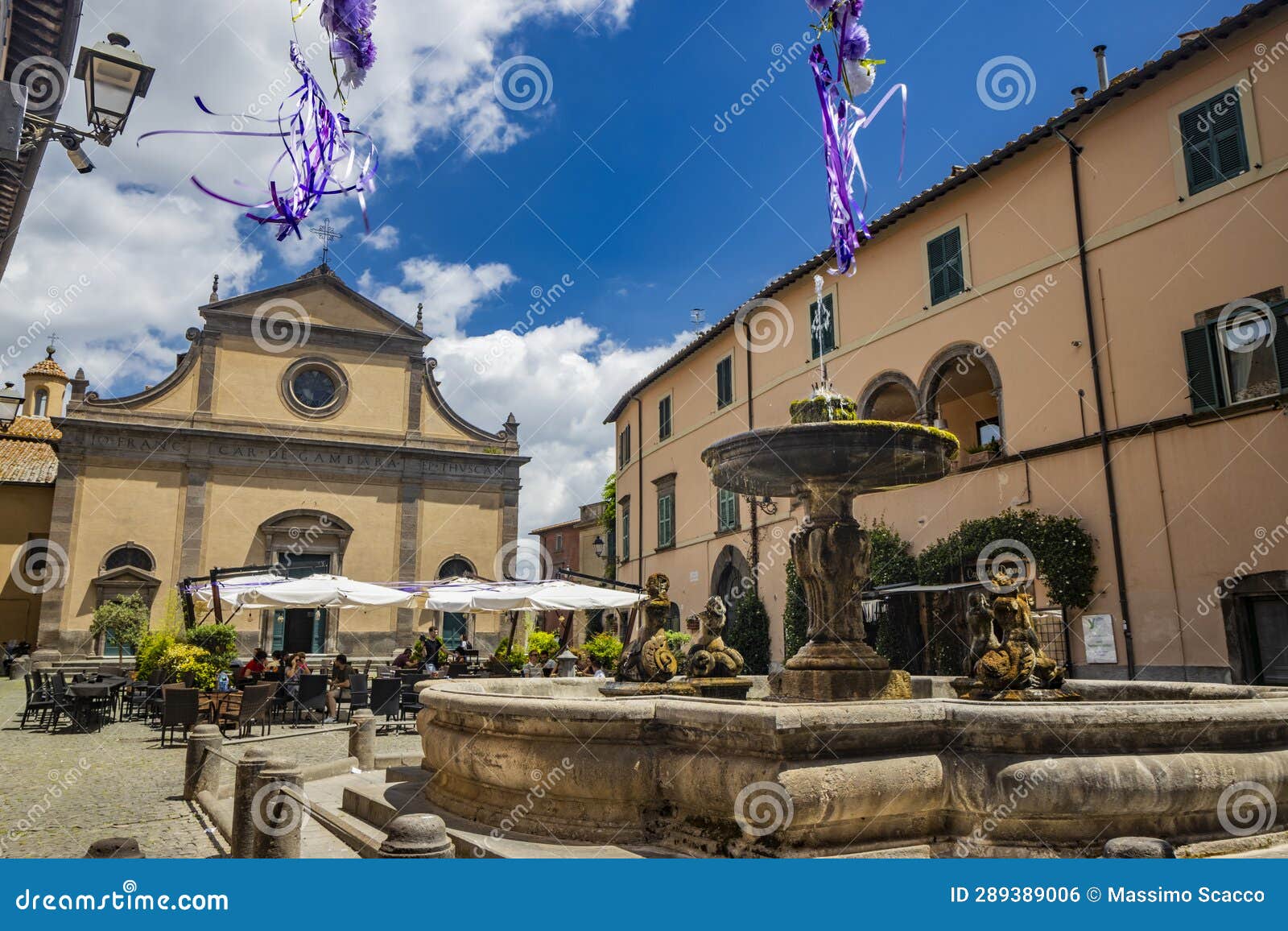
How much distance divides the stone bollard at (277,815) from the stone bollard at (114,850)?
815mm

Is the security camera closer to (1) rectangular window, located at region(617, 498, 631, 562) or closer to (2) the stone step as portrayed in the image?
(2) the stone step

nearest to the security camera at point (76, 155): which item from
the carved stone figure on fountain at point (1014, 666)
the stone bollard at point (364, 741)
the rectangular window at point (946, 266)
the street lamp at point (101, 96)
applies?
the street lamp at point (101, 96)

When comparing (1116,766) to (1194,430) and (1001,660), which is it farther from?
(1194,430)

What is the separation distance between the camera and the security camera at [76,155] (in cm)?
613

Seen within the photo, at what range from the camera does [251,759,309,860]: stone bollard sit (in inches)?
172

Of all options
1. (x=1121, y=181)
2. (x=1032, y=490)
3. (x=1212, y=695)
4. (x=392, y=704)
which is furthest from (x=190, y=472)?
(x=1212, y=695)

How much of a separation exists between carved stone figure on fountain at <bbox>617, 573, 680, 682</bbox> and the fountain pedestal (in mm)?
916

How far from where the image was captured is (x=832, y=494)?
7156mm

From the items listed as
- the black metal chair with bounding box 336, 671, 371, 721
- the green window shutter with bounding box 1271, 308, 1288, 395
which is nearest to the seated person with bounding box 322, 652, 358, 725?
the black metal chair with bounding box 336, 671, 371, 721

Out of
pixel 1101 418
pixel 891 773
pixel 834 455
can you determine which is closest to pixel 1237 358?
pixel 1101 418

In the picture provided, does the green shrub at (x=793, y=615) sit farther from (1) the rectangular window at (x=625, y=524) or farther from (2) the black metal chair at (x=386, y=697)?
(1) the rectangular window at (x=625, y=524)

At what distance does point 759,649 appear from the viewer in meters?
21.4

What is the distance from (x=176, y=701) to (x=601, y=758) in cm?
922

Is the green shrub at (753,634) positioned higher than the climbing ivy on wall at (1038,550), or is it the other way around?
the climbing ivy on wall at (1038,550)
